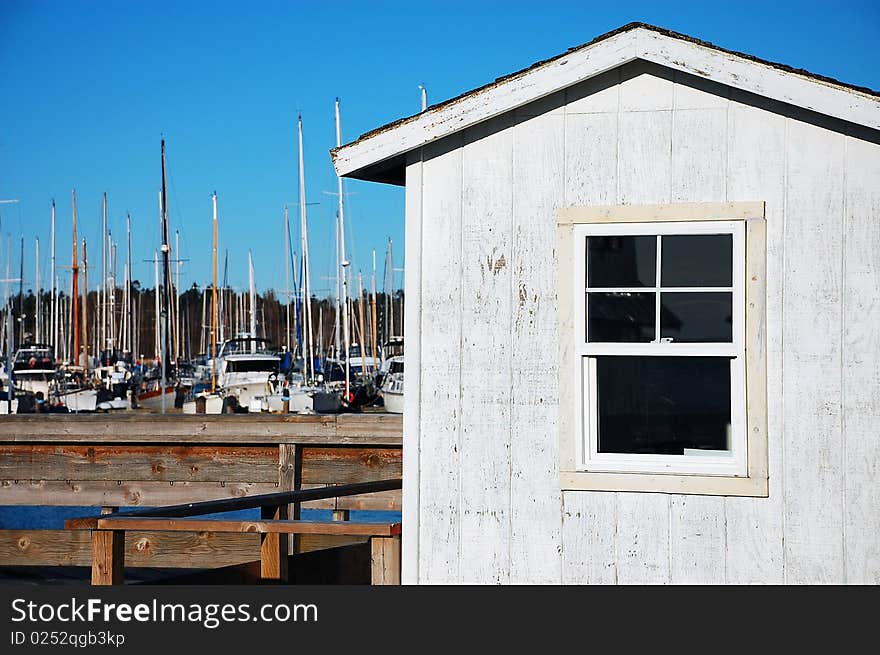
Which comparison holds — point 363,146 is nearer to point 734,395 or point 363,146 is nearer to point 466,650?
point 734,395

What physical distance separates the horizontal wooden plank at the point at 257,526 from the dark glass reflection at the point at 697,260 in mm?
2196

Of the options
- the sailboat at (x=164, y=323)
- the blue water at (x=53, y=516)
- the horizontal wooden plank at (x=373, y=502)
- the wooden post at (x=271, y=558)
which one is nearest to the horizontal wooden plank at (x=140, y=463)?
the horizontal wooden plank at (x=373, y=502)

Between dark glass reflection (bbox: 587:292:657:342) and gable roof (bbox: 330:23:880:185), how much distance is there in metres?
1.27

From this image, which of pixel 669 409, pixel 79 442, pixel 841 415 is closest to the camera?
pixel 841 415

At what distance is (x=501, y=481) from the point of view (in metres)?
6.11

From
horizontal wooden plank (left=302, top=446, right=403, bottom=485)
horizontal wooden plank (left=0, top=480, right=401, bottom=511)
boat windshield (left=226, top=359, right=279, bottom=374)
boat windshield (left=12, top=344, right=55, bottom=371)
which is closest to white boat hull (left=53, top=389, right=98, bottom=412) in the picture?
boat windshield (left=226, top=359, right=279, bottom=374)

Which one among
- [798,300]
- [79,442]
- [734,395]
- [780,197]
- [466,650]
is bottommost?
[466,650]

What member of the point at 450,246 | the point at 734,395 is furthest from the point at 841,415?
the point at 450,246

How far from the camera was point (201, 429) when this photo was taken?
10344 mm

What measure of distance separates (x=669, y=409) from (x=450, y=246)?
65.5 inches

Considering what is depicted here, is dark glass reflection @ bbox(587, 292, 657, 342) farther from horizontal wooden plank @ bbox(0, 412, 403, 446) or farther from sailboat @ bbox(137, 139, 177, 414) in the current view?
sailboat @ bbox(137, 139, 177, 414)

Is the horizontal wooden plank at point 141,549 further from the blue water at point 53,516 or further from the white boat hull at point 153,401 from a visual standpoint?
the white boat hull at point 153,401

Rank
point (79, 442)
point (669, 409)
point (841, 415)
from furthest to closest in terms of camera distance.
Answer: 1. point (79, 442)
2. point (669, 409)
3. point (841, 415)

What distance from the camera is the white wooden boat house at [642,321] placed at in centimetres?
577
